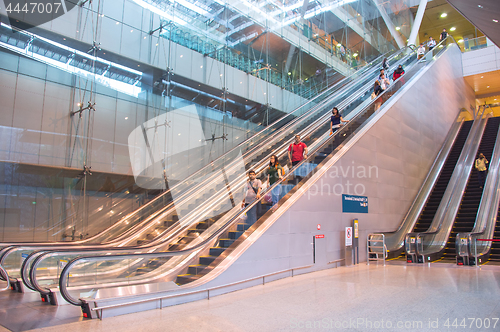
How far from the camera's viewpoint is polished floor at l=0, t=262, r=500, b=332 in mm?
3465

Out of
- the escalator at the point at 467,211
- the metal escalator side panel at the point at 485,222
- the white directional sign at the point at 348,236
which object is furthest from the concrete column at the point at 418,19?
the white directional sign at the point at 348,236

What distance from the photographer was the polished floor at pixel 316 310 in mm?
3465

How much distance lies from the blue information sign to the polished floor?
267 centimetres

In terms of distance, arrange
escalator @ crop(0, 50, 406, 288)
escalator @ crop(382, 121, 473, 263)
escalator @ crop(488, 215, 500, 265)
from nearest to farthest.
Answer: escalator @ crop(0, 50, 406, 288) → escalator @ crop(488, 215, 500, 265) → escalator @ crop(382, 121, 473, 263)

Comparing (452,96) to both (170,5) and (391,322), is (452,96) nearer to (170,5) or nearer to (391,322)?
(170,5)

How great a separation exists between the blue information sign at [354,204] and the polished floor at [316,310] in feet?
8.76

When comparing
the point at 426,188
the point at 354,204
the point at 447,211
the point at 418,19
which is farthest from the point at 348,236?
the point at 418,19

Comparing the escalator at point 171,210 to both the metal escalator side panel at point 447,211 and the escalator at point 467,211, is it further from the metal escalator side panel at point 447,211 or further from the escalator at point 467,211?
the escalator at point 467,211

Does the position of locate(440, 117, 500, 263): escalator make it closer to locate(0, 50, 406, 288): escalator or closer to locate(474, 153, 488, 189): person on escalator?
locate(474, 153, 488, 189): person on escalator

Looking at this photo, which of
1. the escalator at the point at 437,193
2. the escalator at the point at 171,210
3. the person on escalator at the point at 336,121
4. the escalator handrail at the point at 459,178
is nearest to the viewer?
the escalator at the point at 171,210

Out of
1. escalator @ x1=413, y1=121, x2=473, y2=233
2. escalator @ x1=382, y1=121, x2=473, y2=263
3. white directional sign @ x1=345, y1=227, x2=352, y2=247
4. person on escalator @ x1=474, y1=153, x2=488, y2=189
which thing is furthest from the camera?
person on escalator @ x1=474, y1=153, x2=488, y2=189

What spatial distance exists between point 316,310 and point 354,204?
4.96 m

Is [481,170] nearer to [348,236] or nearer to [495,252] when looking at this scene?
[495,252]

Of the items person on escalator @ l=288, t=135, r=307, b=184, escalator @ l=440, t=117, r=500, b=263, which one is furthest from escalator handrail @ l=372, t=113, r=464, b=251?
person on escalator @ l=288, t=135, r=307, b=184
